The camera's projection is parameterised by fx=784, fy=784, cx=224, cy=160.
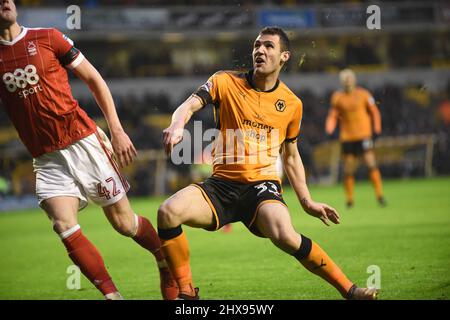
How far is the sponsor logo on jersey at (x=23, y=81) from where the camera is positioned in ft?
17.6

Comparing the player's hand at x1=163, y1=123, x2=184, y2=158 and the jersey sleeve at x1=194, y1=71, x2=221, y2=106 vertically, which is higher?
the jersey sleeve at x1=194, y1=71, x2=221, y2=106

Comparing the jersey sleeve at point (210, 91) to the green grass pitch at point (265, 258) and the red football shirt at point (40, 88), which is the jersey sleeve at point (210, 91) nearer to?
the red football shirt at point (40, 88)

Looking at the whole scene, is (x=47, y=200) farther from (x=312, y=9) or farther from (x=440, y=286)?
(x=312, y=9)

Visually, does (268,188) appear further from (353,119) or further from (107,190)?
(353,119)

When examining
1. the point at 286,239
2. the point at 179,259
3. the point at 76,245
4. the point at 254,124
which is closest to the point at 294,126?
the point at 254,124

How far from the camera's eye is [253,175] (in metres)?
5.78

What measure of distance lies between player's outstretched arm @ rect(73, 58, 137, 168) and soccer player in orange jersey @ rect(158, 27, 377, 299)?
0.38m

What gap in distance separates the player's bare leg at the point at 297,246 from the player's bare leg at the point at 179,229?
46 centimetres

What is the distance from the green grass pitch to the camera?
673 cm

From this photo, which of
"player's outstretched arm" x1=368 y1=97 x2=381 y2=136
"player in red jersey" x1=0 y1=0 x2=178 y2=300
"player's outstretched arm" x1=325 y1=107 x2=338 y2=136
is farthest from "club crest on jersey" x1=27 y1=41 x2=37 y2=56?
"player's outstretched arm" x1=368 y1=97 x2=381 y2=136

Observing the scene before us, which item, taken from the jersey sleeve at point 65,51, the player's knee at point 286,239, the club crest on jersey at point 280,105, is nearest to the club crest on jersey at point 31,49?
the jersey sleeve at point 65,51

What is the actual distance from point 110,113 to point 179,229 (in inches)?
36.8

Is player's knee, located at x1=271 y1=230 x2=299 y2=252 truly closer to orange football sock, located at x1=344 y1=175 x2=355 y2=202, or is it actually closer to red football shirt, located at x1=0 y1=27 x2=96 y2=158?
red football shirt, located at x1=0 y1=27 x2=96 y2=158
